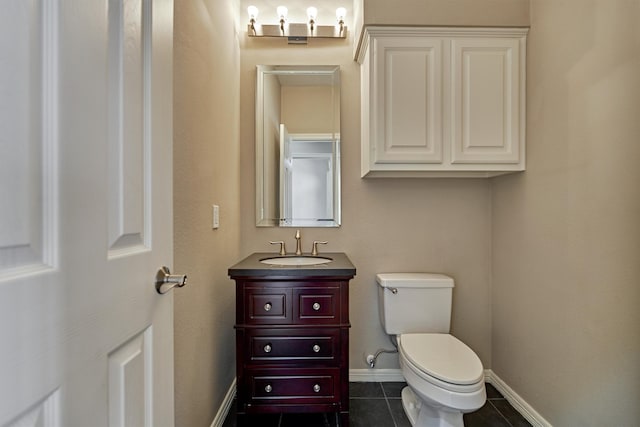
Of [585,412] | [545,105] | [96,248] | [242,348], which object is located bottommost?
[585,412]

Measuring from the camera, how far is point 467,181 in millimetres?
2322

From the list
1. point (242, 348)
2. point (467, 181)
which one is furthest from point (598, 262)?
point (242, 348)

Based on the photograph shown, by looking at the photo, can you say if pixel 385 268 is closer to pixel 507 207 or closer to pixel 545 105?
pixel 507 207

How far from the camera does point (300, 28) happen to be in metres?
2.31

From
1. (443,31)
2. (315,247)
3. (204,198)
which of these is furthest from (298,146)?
(443,31)

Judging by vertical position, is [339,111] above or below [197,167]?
above

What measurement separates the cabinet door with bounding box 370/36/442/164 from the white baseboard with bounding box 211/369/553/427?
55.7 inches

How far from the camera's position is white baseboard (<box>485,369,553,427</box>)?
70.7 inches

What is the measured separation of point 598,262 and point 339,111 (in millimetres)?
1638

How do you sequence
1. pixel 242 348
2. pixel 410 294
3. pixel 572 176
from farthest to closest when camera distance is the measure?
pixel 410 294, pixel 242 348, pixel 572 176

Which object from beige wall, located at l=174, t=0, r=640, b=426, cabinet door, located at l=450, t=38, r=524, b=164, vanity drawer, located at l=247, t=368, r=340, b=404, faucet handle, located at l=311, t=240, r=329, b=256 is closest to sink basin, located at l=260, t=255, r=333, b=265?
faucet handle, located at l=311, t=240, r=329, b=256

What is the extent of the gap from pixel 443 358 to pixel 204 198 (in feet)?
4.43

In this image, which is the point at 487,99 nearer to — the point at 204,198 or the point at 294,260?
the point at 294,260

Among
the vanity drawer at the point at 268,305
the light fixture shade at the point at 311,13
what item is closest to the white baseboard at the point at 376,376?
the vanity drawer at the point at 268,305
